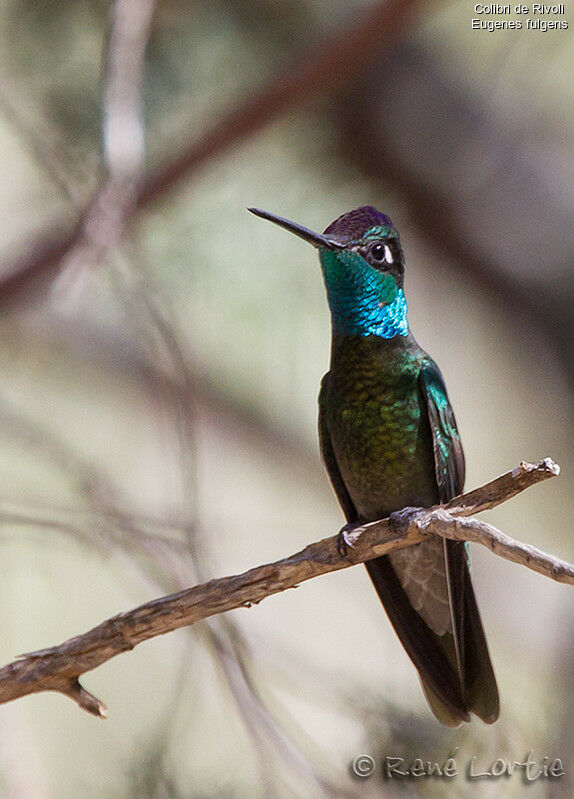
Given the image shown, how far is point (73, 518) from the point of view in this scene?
3658 mm

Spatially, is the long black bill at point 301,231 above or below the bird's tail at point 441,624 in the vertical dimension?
above

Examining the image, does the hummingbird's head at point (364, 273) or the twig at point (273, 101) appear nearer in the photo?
the hummingbird's head at point (364, 273)

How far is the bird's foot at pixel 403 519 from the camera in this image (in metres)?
2.24

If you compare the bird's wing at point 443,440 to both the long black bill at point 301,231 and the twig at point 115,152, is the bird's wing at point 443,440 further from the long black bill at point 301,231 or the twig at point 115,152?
the twig at point 115,152

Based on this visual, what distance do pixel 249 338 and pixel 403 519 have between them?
99.1 inches

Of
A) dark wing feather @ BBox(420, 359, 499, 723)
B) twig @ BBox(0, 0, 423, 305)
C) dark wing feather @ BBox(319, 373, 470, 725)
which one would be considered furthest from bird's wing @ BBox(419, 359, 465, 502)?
twig @ BBox(0, 0, 423, 305)

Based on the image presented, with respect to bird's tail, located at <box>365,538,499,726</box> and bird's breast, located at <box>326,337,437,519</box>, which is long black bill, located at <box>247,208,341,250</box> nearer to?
bird's breast, located at <box>326,337,437,519</box>

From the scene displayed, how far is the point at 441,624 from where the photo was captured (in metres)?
2.69

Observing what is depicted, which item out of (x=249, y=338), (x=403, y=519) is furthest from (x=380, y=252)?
(x=249, y=338)

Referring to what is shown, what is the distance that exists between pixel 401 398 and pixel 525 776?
1.22 m

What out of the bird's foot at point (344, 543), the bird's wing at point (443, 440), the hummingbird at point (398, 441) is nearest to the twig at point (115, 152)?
the hummingbird at point (398, 441)

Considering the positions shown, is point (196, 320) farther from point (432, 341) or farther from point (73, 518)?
point (73, 518)

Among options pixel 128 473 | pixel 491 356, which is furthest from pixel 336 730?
pixel 491 356

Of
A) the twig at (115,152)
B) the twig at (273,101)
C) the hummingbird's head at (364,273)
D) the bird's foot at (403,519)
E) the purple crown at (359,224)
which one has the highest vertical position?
the twig at (273,101)
